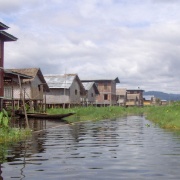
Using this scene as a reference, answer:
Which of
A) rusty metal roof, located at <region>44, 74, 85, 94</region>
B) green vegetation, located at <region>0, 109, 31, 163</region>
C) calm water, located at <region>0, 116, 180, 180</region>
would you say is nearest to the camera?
calm water, located at <region>0, 116, 180, 180</region>

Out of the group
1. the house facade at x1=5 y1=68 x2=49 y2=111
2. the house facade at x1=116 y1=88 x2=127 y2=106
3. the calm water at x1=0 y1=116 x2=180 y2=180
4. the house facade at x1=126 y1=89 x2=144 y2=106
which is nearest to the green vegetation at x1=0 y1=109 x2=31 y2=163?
the calm water at x1=0 y1=116 x2=180 y2=180

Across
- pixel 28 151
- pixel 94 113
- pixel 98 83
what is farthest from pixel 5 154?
pixel 98 83

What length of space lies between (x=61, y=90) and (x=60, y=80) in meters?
1.43

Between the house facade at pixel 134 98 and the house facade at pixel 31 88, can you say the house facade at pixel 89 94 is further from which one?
the house facade at pixel 134 98

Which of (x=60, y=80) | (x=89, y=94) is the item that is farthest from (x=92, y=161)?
(x=89, y=94)

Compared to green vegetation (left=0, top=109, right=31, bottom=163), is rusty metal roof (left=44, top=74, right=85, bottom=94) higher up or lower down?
higher up

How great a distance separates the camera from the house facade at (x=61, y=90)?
46.2m

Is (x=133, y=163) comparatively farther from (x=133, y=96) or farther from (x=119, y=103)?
(x=133, y=96)

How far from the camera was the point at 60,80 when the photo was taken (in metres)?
47.2

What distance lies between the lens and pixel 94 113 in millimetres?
37125

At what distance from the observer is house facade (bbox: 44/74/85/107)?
4625cm

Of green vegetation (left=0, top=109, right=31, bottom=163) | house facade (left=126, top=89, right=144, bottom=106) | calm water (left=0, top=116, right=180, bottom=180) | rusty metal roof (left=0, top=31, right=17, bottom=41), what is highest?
rusty metal roof (left=0, top=31, right=17, bottom=41)

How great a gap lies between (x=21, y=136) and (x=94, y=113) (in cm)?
2171

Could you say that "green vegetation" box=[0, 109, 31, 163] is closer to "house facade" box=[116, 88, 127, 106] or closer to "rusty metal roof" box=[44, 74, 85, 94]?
"rusty metal roof" box=[44, 74, 85, 94]
